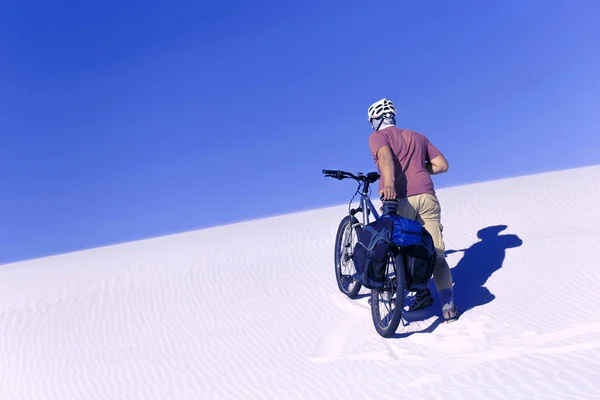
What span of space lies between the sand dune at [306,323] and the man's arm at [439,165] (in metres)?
1.40

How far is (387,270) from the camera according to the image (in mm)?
5863

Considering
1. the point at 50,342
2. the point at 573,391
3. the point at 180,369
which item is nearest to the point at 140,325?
the point at 50,342

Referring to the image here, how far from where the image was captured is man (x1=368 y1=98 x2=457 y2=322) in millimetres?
6176

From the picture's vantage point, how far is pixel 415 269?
569 cm

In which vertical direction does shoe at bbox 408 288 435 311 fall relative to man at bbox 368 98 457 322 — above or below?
below

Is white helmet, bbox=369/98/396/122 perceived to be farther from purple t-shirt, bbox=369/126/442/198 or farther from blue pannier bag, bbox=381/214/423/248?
blue pannier bag, bbox=381/214/423/248

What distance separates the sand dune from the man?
0.33 meters

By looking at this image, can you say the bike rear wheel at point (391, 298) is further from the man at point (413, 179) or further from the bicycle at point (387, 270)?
the man at point (413, 179)

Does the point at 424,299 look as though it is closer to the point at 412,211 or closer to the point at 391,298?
the point at 391,298

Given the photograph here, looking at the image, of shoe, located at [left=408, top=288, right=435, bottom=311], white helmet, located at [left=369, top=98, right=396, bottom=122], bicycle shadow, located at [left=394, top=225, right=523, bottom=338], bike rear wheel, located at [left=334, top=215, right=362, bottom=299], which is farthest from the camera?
bike rear wheel, located at [left=334, top=215, right=362, bottom=299]

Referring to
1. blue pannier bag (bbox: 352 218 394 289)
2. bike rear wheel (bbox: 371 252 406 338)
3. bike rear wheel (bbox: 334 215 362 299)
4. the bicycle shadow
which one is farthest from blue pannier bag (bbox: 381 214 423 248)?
bike rear wheel (bbox: 334 215 362 299)

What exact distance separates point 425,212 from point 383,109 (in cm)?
107

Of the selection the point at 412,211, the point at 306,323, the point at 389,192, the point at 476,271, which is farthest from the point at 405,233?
the point at 476,271

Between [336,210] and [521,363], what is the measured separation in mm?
13049
